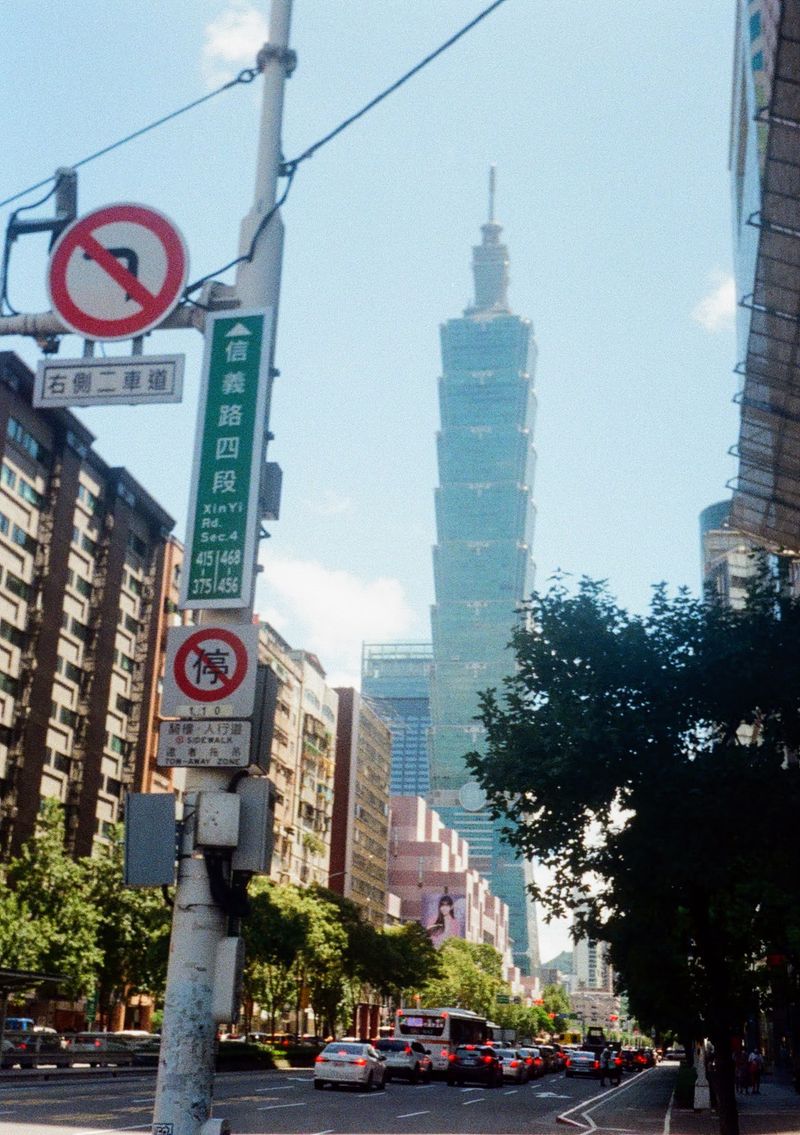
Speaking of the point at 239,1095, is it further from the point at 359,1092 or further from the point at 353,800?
the point at 353,800

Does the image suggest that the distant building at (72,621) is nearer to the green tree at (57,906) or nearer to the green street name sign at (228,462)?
the green tree at (57,906)

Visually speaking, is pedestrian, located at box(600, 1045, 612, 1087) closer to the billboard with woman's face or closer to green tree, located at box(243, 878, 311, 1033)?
green tree, located at box(243, 878, 311, 1033)

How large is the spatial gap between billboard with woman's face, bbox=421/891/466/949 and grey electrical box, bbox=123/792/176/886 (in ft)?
536

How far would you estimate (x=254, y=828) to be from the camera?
312 inches

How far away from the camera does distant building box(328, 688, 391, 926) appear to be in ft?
431

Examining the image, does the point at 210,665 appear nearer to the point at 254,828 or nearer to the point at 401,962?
the point at 254,828

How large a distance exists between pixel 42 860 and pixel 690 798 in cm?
4760

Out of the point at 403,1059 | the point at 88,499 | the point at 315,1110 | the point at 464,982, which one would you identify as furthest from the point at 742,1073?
the point at 464,982

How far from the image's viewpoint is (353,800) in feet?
441

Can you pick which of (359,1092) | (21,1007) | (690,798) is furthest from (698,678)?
(21,1007)

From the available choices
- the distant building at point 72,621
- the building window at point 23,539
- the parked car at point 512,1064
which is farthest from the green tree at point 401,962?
the building window at point 23,539

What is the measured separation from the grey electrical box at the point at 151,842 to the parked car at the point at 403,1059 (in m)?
46.7

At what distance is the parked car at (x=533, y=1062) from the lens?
2665 inches

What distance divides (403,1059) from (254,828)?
154ft
